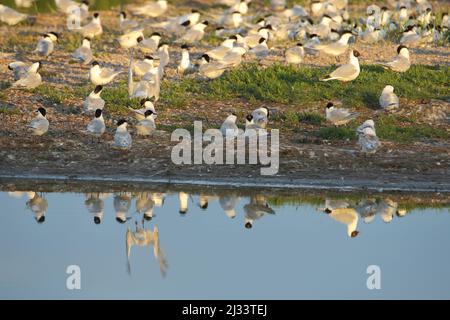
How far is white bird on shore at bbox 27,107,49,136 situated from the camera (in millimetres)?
14570

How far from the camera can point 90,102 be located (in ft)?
51.3

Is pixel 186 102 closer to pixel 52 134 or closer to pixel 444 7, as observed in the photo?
pixel 52 134

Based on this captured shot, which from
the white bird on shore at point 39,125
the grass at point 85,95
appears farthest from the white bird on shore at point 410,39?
the white bird on shore at point 39,125

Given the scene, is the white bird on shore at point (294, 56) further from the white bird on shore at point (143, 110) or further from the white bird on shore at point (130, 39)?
the white bird on shore at point (143, 110)

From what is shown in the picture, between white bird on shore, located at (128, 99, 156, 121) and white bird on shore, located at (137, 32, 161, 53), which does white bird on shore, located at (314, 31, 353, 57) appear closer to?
white bird on shore, located at (137, 32, 161, 53)

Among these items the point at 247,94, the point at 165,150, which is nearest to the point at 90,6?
the point at 247,94

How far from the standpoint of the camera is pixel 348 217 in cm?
1212

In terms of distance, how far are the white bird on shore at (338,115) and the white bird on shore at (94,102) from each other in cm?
280

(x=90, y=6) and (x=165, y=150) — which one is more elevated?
(x=90, y=6)

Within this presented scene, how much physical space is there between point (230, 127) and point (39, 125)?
7.36 feet

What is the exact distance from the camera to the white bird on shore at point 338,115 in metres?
15.3

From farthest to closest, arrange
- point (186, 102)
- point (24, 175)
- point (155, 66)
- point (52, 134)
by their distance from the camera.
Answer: point (155, 66) < point (186, 102) < point (52, 134) < point (24, 175)

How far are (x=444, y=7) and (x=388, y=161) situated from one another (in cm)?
1251

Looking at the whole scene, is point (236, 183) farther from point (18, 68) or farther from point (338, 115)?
point (18, 68)
